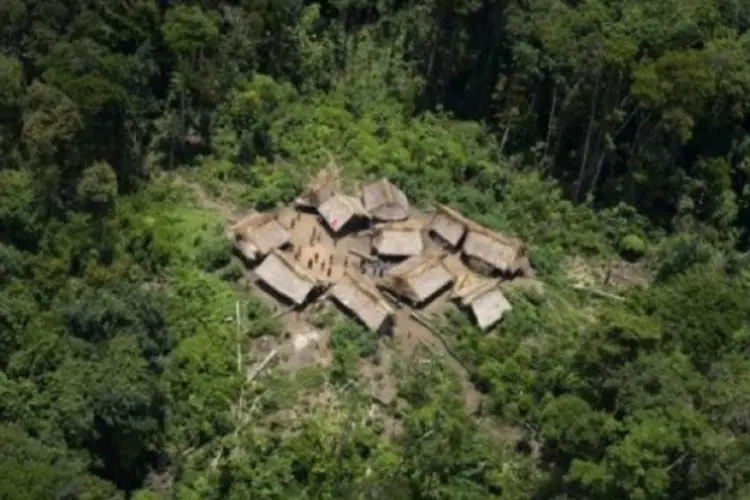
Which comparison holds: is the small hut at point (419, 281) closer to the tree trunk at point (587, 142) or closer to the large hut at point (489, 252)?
the large hut at point (489, 252)

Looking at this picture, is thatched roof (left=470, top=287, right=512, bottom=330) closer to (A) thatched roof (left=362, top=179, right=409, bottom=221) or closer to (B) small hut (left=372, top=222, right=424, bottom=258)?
(B) small hut (left=372, top=222, right=424, bottom=258)

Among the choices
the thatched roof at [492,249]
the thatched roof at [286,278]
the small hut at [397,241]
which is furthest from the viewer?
the thatched roof at [492,249]

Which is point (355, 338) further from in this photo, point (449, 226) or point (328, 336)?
point (449, 226)

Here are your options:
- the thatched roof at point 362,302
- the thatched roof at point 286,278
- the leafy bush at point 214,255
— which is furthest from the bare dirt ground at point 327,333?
the leafy bush at point 214,255

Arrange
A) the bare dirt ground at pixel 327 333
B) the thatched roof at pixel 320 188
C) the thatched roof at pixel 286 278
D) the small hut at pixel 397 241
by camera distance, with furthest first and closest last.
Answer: the thatched roof at pixel 320 188
the small hut at pixel 397 241
the thatched roof at pixel 286 278
the bare dirt ground at pixel 327 333

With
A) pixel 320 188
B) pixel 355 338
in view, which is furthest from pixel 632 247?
pixel 355 338

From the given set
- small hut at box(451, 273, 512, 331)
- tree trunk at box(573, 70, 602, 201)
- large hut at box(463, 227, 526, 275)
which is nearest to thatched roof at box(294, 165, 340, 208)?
large hut at box(463, 227, 526, 275)
